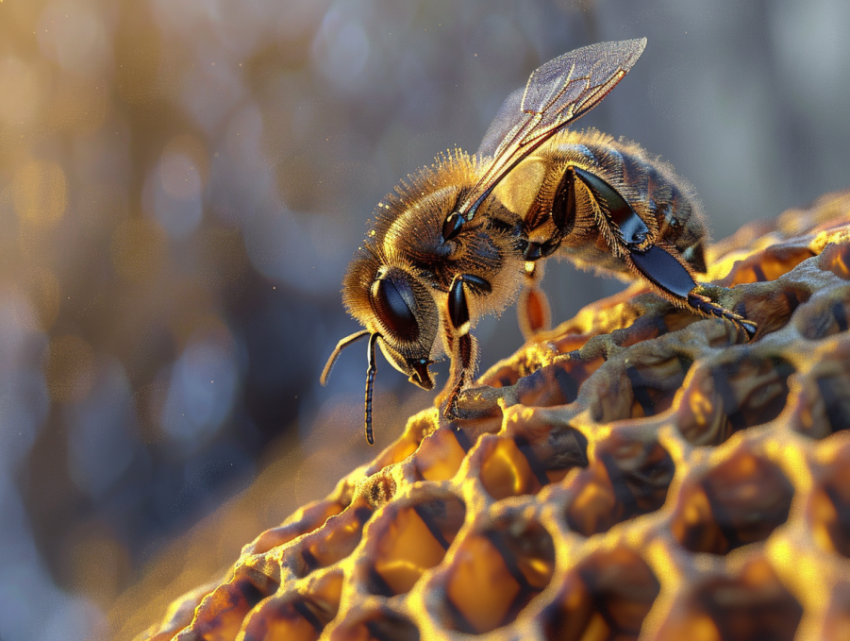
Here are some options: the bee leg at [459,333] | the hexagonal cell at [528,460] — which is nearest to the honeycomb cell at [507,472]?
the hexagonal cell at [528,460]

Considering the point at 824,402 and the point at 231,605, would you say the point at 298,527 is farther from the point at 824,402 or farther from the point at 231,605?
the point at 824,402

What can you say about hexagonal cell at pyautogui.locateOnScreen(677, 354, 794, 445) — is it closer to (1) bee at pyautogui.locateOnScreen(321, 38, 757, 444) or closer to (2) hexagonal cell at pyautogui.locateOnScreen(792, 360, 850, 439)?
(2) hexagonal cell at pyautogui.locateOnScreen(792, 360, 850, 439)

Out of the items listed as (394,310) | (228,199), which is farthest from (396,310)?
(228,199)

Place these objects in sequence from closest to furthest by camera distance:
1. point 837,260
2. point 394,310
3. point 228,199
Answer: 1. point 837,260
2. point 394,310
3. point 228,199

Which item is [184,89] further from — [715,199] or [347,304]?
[715,199]

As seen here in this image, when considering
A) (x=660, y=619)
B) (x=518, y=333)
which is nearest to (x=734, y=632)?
(x=660, y=619)
